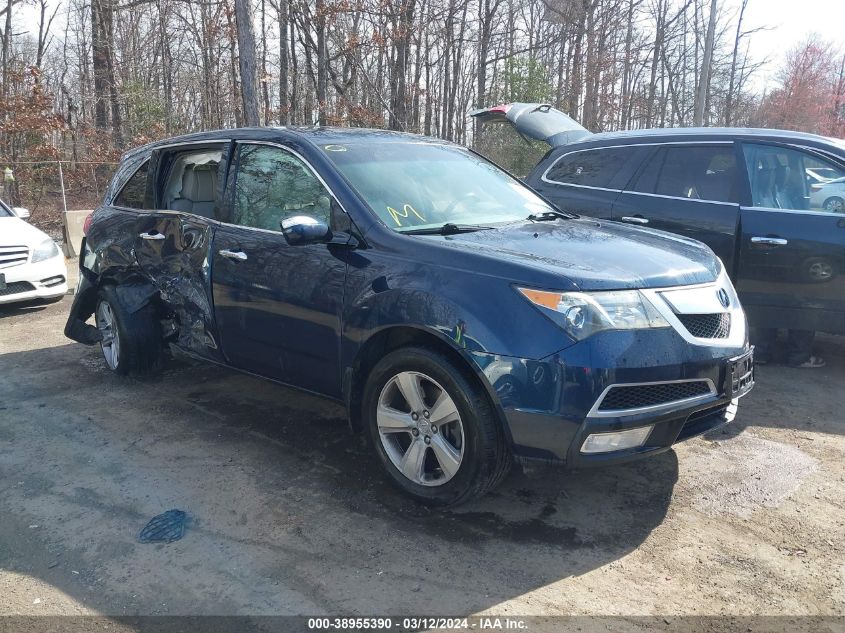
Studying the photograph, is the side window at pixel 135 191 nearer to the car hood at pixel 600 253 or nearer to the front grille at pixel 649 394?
the car hood at pixel 600 253

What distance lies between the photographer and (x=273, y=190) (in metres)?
4.20

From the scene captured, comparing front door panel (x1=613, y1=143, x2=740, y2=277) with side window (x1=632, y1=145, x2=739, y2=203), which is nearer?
front door panel (x1=613, y1=143, x2=740, y2=277)

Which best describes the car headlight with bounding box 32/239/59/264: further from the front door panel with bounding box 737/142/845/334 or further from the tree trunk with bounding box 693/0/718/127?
the tree trunk with bounding box 693/0/718/127

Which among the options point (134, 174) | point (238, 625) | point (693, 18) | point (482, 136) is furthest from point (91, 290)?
point (693, 18)

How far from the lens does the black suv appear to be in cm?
524

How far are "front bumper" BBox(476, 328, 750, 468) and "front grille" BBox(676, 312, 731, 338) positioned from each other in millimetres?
95

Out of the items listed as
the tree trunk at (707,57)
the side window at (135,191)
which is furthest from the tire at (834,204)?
the tree trunk at (707,57)

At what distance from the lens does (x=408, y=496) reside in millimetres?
3467

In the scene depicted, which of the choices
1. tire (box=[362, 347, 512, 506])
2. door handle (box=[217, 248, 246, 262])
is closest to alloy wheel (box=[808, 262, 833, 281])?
tire (box=[362, 347, 512, 506])

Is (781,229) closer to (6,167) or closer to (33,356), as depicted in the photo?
(33,356)

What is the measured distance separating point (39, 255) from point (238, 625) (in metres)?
6.94

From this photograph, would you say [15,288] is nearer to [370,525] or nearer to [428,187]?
[428,187]

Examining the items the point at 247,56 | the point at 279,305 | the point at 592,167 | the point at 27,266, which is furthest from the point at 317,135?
the point at 247,56

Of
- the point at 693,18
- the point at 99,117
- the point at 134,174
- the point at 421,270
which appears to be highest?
the point at 693,18
